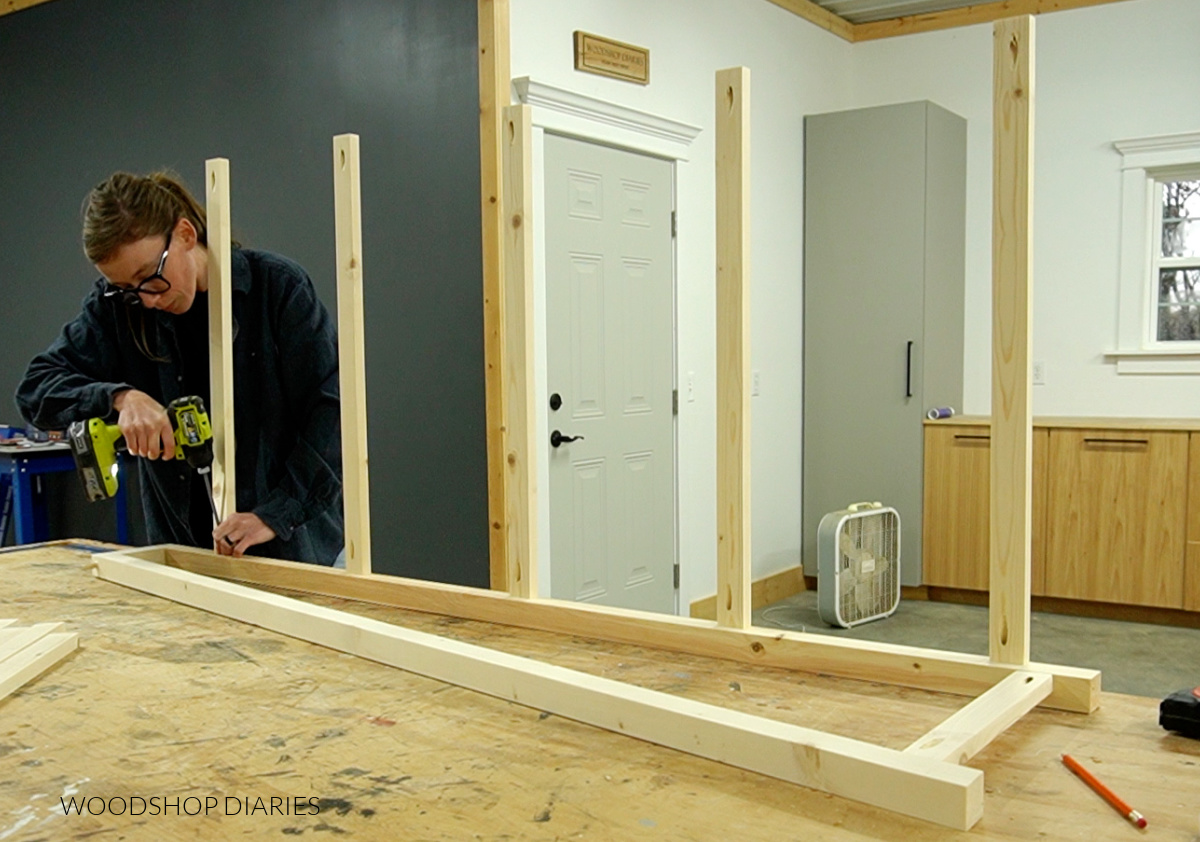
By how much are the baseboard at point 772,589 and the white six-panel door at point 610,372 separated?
291 mm

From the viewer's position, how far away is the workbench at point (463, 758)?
0.85m

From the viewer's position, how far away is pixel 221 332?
2.11 meters

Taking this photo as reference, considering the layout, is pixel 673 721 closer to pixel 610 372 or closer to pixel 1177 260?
pixel 610 372

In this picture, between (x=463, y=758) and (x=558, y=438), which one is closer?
(x=463, y=758)

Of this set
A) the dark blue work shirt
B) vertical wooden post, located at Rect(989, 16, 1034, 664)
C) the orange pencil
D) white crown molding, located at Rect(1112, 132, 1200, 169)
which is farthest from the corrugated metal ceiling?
the orange pencil

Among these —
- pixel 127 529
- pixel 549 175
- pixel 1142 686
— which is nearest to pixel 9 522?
pixel 127 529

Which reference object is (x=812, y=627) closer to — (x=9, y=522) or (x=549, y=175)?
(x=549, y=175)

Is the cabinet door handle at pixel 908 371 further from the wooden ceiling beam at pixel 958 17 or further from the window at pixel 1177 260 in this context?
the wooden ceiling beam at pixel 958 17

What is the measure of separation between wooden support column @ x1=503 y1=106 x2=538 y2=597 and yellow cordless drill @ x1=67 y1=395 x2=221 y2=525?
86 centimetres

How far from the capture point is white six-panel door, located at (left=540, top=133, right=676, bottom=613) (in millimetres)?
4246

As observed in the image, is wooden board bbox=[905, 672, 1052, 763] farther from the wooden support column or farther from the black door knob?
the black door knob

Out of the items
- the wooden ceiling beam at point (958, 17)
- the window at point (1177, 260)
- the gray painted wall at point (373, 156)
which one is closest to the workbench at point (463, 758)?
the gray painted wall at point (373, 156)

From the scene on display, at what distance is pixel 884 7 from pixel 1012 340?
5510 millimetres

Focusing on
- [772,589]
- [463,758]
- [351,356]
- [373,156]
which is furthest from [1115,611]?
[463,758]
